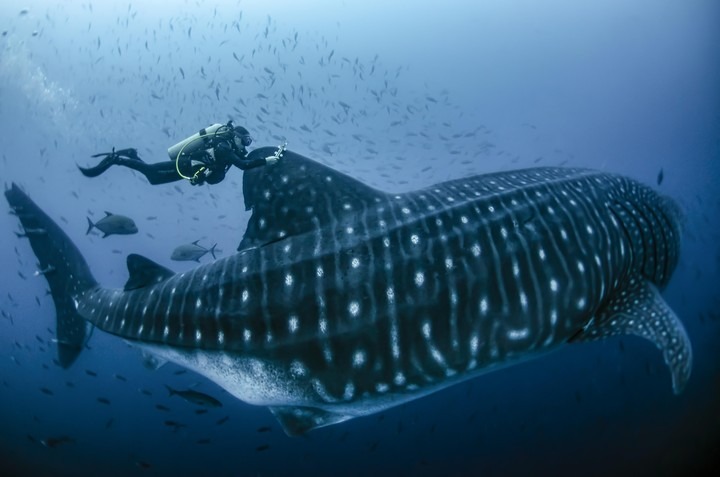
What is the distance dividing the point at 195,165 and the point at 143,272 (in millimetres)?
2941

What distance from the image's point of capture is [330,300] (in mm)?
2975

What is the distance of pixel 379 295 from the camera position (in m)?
2.99

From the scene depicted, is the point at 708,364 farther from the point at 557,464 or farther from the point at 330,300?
the point at 330,300

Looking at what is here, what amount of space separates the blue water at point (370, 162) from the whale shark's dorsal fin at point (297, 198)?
543 centimetres

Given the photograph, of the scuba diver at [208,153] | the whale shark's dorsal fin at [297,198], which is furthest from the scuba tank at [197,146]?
the whale shark's dorsal fin at [297,198]

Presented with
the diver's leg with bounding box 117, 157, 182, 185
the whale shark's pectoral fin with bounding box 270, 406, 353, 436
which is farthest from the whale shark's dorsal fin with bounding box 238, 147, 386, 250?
the diver's leg with bounding box 117, 157, 182, 185

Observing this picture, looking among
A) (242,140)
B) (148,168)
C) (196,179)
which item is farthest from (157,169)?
(242,140)

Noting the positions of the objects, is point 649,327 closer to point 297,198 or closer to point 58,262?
point 297,198

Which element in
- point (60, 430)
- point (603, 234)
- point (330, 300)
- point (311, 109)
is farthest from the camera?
point (311, 109)

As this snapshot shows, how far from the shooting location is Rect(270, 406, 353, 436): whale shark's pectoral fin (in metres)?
3.42

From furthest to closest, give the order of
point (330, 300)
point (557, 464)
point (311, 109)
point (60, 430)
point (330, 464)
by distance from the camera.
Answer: point (311, 109) → point (60, 430) → point (330, 464) → point (557, 464) → point (330, 300)

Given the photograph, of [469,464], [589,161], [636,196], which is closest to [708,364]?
[469,464]

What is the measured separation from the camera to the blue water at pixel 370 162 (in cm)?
951

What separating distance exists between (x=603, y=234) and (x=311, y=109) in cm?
3677
